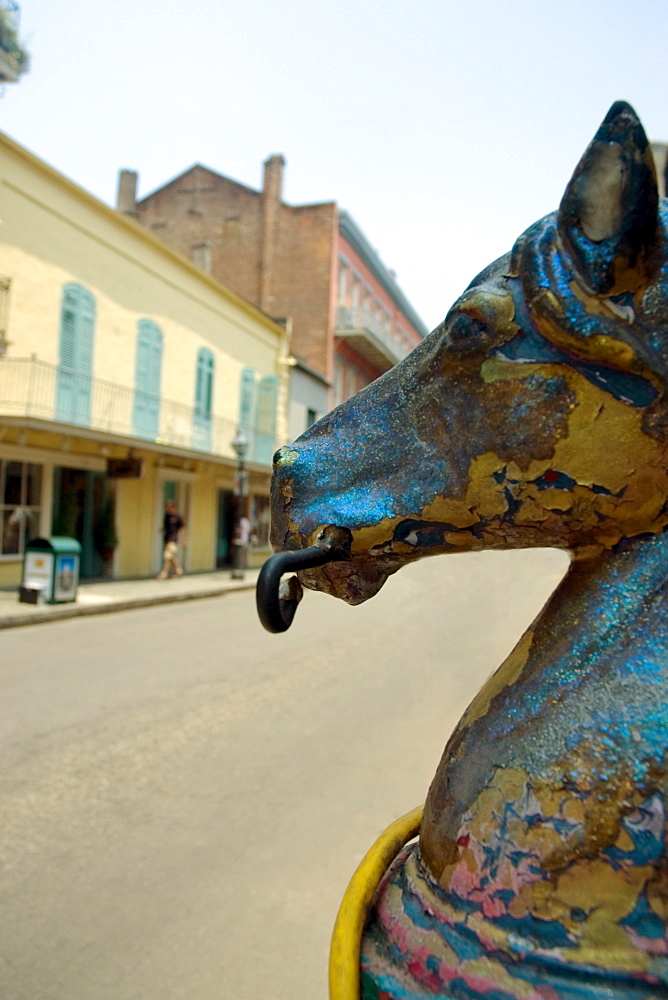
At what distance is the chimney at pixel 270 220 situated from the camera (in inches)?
859

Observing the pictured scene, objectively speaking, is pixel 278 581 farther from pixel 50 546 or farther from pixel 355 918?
pixel 50 546

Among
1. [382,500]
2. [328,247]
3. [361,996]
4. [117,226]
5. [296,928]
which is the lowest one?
[296,928]

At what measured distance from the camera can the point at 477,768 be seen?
757 mm

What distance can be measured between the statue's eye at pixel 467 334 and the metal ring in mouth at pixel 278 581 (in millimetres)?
273

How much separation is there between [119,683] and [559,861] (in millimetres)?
5555

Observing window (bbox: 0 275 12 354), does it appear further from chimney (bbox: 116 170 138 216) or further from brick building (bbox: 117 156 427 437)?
chimney (bbox: 116 170 138 216)

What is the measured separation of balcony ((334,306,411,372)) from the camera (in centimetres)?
2234

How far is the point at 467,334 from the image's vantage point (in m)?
0.80

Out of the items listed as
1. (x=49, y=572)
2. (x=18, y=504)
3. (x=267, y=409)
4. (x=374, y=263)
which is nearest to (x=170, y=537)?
(x=18, y=504)

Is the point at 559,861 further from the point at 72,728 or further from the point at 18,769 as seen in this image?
the point at 72,728

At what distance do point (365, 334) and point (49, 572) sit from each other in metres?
14.8

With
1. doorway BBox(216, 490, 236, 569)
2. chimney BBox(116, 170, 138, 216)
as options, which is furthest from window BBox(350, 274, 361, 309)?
doorway BBox(216, 490, 236, 569)

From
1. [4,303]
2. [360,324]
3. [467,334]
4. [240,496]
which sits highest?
[360,324]

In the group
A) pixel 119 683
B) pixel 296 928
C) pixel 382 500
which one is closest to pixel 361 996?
pixel 382 500
